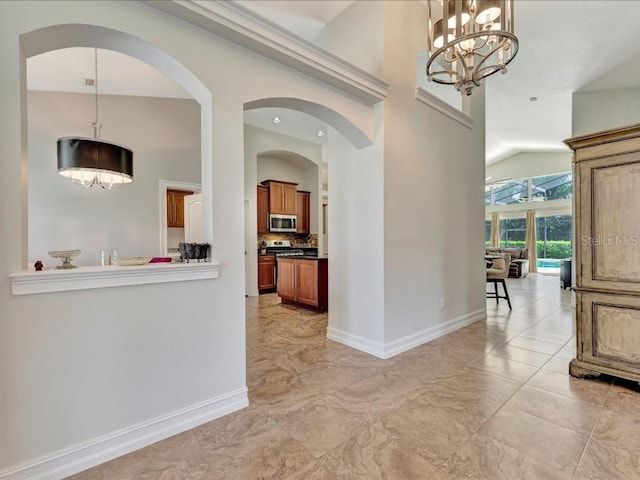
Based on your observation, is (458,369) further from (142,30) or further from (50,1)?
(50,1)

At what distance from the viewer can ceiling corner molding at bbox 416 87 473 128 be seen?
134 inches

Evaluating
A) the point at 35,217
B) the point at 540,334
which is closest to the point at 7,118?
the point at 35,217

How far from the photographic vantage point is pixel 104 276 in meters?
1.60

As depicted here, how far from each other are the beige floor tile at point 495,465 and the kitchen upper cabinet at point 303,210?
665 centimetres

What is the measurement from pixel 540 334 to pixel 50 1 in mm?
5168

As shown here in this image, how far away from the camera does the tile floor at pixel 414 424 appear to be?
5.04 ft

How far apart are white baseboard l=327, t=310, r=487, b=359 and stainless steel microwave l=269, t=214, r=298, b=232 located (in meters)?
4.21

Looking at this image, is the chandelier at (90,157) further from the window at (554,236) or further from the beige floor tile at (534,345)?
the window at (554,236)

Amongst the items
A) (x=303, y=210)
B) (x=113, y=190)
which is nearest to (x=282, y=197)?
(x=303, y=210)

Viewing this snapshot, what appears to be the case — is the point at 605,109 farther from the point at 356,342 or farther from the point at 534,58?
the point at 356,342

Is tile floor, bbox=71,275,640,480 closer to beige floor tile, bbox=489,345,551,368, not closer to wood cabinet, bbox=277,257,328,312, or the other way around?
beige floor tile, bbox=489,345,551,368

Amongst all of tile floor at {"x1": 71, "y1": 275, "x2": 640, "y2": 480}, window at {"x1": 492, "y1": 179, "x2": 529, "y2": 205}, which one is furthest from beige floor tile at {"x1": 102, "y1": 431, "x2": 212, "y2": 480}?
window at {"x1": 492, "y1": 179, "x2": 529, "y2": 205}

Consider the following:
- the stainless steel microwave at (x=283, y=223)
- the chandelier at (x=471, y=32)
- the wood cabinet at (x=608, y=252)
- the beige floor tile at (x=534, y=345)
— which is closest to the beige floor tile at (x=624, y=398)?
the wood cabinet at (x=608, y=252)

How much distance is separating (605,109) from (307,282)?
5.72m
